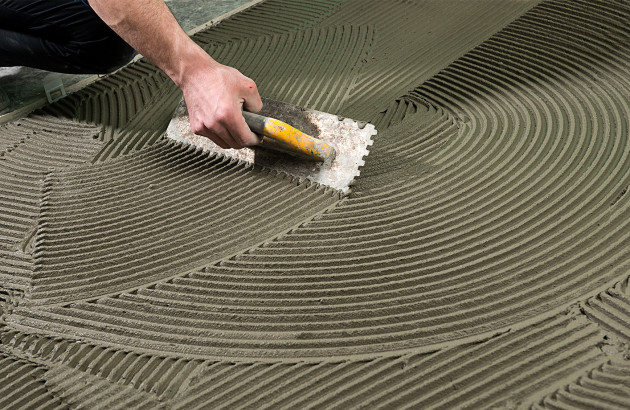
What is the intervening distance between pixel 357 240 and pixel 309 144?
39cm

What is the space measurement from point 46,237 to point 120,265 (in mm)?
353

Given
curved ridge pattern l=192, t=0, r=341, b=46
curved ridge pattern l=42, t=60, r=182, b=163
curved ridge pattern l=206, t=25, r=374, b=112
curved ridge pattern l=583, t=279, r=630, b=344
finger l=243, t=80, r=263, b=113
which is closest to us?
curved ridge pattern l=583, t=279, r=630, b=344

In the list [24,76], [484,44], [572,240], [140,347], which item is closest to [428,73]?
[484,44]

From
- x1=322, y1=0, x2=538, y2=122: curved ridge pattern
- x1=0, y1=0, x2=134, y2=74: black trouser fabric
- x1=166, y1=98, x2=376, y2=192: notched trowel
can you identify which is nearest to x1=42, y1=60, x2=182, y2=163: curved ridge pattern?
x1=0, y1=0, x2=134, y2=74: black trouser fabric

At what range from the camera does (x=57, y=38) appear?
277 cm

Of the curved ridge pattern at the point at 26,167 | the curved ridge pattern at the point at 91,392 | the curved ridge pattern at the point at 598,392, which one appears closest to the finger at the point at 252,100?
the curved ridge pattern at the point at 26,167

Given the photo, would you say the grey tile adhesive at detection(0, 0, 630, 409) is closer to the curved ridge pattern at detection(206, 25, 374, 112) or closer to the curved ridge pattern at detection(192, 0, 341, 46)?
the curved ridge pattern at detection(206, 25, 374, 112)

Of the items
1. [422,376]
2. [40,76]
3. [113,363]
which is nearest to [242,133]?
[113,363]

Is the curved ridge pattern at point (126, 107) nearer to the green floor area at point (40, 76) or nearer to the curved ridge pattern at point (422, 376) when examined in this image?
the green floor area at point (40, 76)

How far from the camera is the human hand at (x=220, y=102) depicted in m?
1.91

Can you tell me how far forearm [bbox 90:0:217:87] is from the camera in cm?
195

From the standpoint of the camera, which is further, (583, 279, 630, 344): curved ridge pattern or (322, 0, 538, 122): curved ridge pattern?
(322, 0, 538, 122): curved ridge pattern

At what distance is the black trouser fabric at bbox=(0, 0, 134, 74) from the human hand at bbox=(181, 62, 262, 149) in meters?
1.00

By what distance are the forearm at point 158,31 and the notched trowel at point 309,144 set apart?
0.86ft
